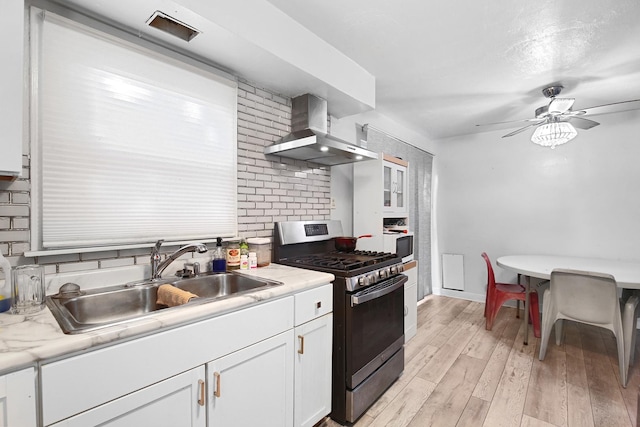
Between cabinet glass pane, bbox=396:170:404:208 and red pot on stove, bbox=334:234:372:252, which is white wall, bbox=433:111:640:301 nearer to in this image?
cabinet glass pane, bbox=396:170:404:208

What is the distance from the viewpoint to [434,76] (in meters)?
2.61

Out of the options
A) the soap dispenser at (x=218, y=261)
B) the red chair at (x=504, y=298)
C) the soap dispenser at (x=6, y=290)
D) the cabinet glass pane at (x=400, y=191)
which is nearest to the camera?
the soap dispenser at (x=6, y=290)

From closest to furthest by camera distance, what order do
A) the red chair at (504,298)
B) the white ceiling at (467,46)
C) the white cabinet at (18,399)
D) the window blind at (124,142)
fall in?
the white cabinet at (18,399) < the window blind at (124,142) < the white ceiling at (467,46) < the red chair at (504,298)

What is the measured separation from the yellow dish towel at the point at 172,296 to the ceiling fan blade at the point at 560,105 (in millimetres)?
3386

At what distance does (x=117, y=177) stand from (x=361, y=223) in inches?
84.4

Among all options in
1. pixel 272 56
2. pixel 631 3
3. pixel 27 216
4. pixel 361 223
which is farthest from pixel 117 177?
pixel 631 3

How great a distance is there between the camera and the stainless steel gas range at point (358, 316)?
1799 mm

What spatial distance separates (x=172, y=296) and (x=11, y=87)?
39.4 inches

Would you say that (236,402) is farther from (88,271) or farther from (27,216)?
(27,216)

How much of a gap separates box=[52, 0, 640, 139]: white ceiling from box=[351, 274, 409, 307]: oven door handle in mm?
1516

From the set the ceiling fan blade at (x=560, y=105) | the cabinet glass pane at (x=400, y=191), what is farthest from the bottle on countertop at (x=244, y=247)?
the ceiling fan blade at (x=560, y=105)

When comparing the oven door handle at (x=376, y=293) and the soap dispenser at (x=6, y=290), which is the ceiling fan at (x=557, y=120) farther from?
the soap dispenser at (x=6, y=290)

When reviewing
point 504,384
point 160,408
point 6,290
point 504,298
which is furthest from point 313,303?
point 504,298

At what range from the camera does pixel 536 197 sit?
→ 3967mm
